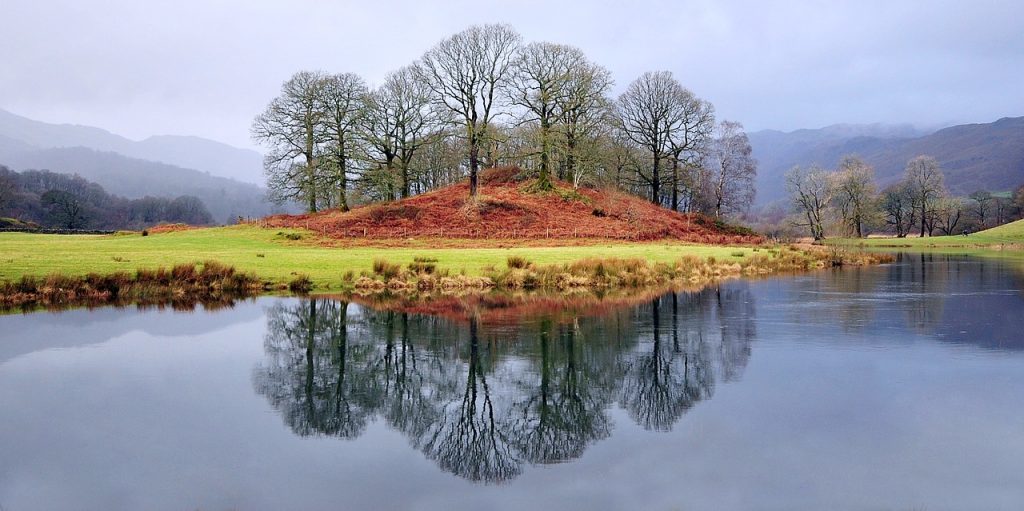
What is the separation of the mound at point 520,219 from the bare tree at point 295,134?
2499 mm

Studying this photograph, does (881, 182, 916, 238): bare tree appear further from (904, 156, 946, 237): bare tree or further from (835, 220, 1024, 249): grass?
(835, 220, 1024, 249): grass

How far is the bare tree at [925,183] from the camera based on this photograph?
8338 cm

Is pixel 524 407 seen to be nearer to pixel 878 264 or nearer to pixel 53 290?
pixel 53 290

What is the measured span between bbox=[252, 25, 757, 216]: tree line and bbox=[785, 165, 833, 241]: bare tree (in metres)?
16.1

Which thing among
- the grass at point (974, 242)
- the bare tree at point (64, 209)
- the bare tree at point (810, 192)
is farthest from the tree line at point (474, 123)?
the bare tree at point (64, 209)

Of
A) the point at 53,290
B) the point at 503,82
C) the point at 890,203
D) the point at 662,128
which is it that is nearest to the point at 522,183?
the point at 503,82

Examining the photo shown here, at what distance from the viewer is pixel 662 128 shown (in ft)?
196

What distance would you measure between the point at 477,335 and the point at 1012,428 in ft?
35.7

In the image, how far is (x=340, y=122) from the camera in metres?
54.2

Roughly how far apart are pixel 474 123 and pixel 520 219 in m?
8.46

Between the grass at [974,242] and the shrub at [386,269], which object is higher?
the grass at [974,242]

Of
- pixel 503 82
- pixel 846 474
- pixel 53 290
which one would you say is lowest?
pixel 846 474

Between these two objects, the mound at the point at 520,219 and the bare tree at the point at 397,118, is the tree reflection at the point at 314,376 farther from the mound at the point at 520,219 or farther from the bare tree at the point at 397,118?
the bare tree at the point at 397,118

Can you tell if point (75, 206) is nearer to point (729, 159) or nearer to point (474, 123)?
point (474, 123)
